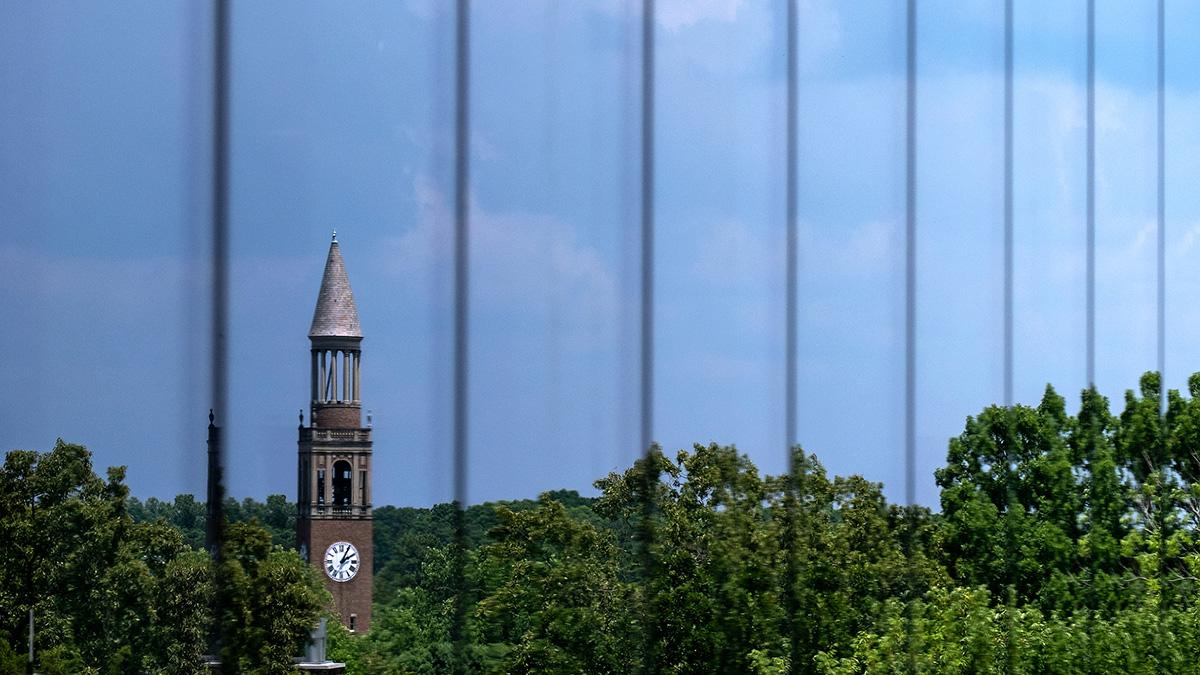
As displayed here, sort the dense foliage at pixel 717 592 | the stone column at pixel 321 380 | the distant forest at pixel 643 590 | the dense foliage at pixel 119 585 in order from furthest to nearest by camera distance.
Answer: the dense foliage at pixel 717 592 < the stone column at pixel 321 380 < the distant forest at pixel 643 590 < the dense foliage at pixel 119 585

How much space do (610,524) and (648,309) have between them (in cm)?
129

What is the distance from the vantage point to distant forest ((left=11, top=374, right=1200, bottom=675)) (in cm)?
729

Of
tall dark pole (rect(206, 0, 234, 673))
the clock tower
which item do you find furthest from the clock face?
tall dark pole (rect(206, 0, 234, 673))

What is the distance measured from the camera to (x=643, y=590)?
10062 millimetres

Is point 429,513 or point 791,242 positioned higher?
point 791,242

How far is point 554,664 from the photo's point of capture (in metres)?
9.25

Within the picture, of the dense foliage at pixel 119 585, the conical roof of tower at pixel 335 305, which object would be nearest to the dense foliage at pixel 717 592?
the dense foliage at pixel 119 585

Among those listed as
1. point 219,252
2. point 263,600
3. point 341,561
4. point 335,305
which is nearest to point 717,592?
point 341,561

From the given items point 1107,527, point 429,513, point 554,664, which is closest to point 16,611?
point 429,513

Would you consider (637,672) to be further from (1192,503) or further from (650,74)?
(1192,503)

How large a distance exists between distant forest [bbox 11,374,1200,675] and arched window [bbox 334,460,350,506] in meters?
0.26

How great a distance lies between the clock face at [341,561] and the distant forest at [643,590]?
0.14 m

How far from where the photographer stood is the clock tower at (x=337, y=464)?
25.6 feet

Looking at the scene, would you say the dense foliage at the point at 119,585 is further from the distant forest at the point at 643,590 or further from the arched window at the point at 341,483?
the arched window at the point at 341,483
